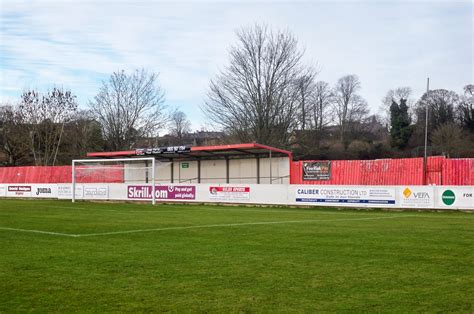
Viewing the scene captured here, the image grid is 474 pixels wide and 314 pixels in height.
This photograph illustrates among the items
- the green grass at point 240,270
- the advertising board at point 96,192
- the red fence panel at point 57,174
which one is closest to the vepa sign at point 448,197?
the green grass at point 240,270

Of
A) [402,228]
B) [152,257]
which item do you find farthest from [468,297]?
[402,228]

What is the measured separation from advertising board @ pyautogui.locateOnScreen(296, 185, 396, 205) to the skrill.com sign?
7.77 meters

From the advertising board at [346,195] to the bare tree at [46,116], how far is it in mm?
40431

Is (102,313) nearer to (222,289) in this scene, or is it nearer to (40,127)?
(222,289)

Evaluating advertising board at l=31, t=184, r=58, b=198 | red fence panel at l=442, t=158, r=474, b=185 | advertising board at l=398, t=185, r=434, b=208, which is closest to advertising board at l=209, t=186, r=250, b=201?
advertising board at l=398, t=185, r=434, b=208

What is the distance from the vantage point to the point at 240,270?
A: 397 inches

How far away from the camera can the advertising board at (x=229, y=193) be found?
3353cm

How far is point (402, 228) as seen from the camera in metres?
18.1

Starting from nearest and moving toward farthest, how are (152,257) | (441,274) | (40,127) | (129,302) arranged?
(129,302)
(441,274)
(152,257)
(40,127)

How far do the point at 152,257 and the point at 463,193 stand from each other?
20192mm

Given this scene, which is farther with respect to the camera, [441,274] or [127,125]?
[127,125]

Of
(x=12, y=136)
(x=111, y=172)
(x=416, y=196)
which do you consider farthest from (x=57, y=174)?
(x=416, y=196)

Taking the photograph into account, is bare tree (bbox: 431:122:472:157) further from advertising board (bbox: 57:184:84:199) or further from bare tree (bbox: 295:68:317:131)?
advertising board (bbox: 57:184:84:199)

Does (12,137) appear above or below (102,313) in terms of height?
above
